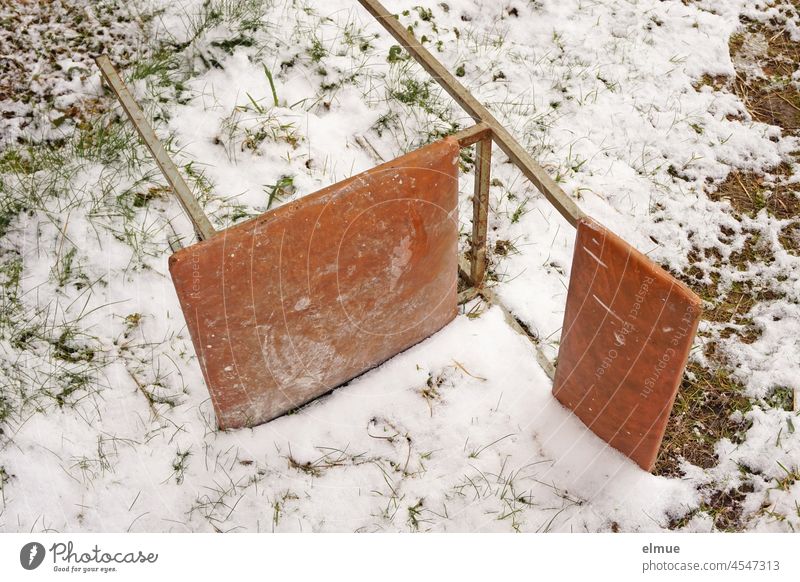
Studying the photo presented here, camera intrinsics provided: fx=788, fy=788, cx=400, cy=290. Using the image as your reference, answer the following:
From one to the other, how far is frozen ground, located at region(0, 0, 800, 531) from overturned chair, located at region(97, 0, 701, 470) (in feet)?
0.51

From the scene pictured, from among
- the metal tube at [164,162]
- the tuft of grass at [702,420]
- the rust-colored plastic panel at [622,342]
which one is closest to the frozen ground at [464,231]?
the tuft of grass at [702,420]

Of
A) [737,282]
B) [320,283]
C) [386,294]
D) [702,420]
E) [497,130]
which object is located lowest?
[702,420]

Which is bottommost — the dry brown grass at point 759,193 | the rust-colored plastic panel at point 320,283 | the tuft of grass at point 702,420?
the tuft of grass at point 702,420

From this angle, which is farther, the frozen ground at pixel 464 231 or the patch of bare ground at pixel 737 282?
the patch of bare ground at pixel 737 282

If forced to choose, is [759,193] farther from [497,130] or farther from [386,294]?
[386,294]

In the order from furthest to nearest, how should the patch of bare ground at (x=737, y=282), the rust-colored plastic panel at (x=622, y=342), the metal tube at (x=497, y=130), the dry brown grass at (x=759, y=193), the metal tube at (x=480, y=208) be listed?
the dry brown grass at (x=759, y=193), the patch of bare ground at (x=737, y=282), the metal tube at (x=480, y=208), the metal tube at (x=497, y=130), the rust-colored plastic panel at (x=622, y=342)

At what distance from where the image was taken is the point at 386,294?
8.04ft

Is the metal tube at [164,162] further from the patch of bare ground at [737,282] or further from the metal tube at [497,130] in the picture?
the patch of bare ground at [737,282]

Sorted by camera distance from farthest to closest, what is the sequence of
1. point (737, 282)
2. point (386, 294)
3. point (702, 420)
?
point (737, 282) < point (702, 420) < point (386, 294)

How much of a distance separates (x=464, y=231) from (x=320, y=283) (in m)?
0.96

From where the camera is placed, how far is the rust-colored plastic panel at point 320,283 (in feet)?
6.67

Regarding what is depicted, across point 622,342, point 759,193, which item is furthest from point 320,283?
point 759,193
